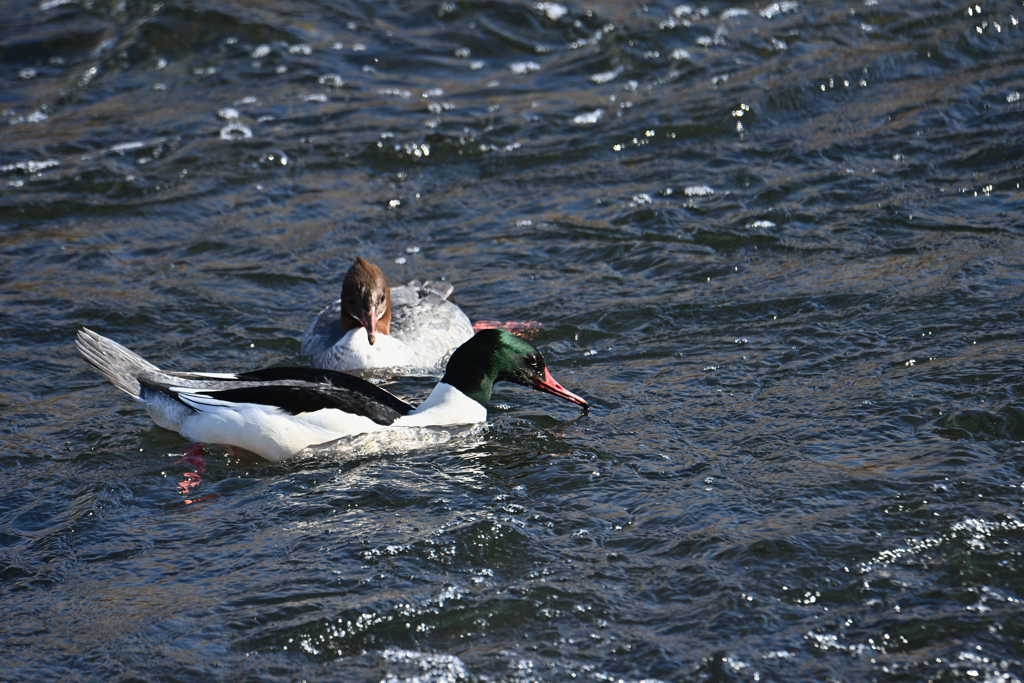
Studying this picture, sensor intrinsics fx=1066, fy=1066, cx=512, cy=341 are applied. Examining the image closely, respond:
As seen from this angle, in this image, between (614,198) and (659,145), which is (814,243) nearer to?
(614,198)

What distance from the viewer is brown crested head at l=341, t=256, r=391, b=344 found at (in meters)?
7.51

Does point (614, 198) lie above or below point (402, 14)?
below

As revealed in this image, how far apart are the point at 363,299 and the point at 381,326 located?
341mm

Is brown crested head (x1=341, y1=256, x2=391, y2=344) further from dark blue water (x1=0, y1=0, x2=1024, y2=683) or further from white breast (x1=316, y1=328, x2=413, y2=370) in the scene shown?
dark blue water (x1=0, y1=0, x2=1024, y2=683)

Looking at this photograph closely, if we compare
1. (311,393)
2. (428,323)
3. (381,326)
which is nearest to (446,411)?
(311,393)

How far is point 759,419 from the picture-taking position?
Result: 6.06 m

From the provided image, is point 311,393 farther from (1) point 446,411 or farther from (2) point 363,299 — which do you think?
(2) point 363,299

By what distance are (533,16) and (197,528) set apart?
34.1ft

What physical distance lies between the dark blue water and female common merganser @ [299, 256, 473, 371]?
1.26 ft

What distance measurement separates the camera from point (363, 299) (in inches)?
296

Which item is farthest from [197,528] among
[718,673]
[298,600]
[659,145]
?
[659,145]

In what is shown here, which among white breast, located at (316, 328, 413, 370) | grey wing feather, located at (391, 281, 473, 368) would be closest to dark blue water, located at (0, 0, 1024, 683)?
white breast, located at (316, 328, 413, 370)

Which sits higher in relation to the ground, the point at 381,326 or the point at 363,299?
the point at 363,299

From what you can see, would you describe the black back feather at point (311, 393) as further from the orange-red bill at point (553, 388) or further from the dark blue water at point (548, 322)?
the orange-red bill at point (553, 388)
